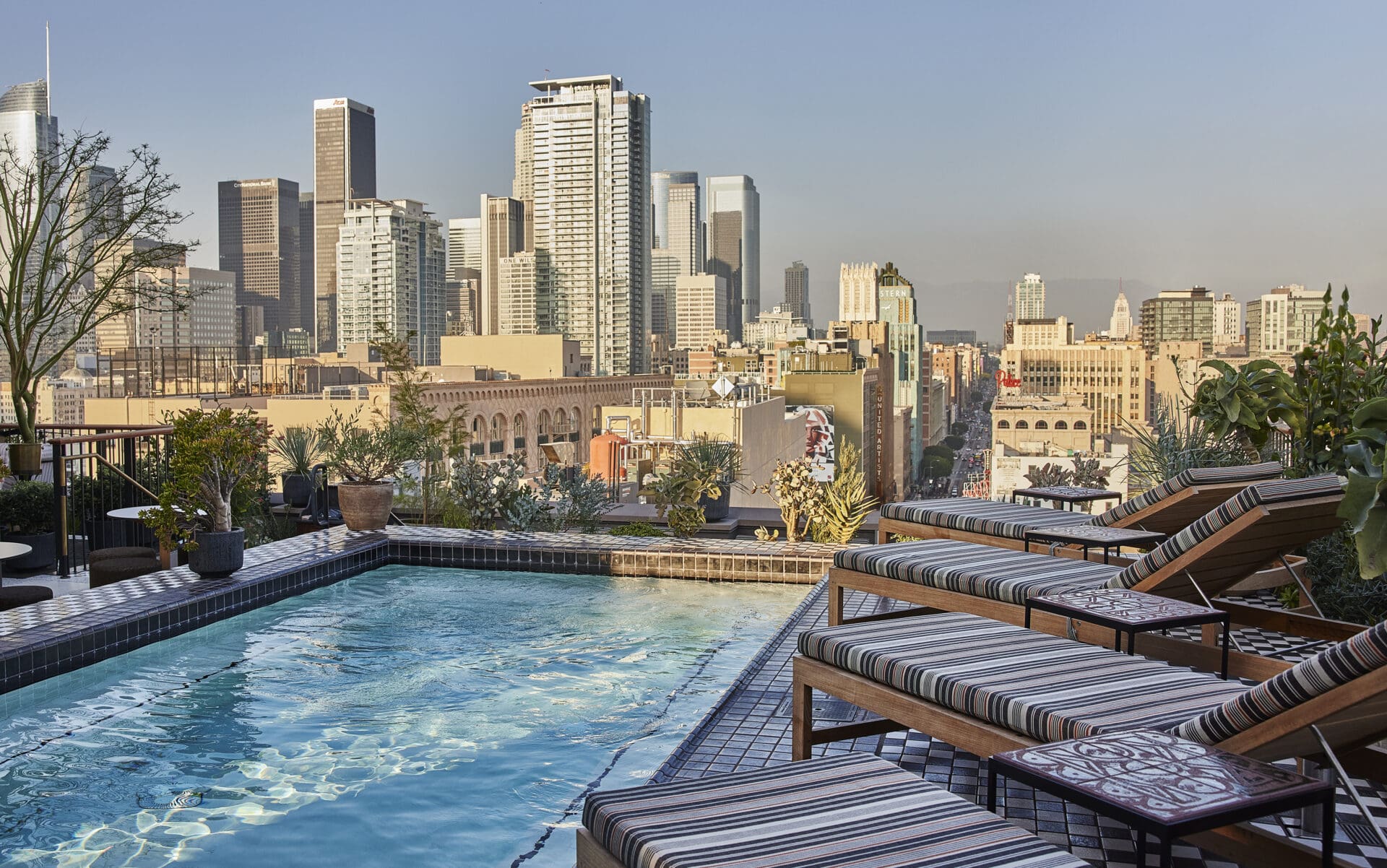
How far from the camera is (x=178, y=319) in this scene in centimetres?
7388

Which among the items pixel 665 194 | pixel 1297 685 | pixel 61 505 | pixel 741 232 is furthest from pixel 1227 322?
pixel 741 232

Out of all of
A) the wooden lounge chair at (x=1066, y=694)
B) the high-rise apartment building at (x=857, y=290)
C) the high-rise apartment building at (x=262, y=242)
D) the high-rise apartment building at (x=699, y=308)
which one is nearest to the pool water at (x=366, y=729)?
the wooden lounge chair at (x=1066, y=694)

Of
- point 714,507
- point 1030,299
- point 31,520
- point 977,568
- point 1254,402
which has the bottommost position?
point 714,507

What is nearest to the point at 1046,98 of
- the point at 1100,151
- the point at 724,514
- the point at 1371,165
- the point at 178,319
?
the point at 1100,151

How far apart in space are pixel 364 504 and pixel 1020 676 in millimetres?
5624

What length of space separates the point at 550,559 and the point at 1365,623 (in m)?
4.27

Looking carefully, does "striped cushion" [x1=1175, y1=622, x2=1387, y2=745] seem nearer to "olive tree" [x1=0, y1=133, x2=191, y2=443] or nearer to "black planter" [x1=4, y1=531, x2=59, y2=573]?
"black planter" [x1=4, y1=531, x2=59, y2=573]

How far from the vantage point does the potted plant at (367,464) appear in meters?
7.00

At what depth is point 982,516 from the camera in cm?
428

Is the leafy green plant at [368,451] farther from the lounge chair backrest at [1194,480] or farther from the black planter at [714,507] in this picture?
the lounge chair backrest at [1194,480]

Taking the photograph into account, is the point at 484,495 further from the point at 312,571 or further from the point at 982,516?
the point at 982,516

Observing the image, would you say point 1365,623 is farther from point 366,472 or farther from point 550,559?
point 366,472

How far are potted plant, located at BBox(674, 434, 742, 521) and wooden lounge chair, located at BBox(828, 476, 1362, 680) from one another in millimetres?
3716

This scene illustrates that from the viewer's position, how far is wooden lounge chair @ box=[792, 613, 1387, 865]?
1.53m
